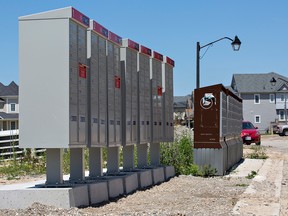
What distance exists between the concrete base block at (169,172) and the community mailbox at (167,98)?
867 millimetres

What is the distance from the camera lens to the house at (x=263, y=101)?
99.4 m

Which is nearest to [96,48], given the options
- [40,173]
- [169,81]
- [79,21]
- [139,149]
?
Answer: [79,21]

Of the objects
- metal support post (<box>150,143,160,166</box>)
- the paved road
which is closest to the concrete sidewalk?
the paved road

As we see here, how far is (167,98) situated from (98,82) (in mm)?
6464

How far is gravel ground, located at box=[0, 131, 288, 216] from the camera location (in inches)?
391

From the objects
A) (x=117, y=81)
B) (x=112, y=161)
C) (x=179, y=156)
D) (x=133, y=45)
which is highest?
(x=133, y=45)

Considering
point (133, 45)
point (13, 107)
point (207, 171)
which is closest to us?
point (133, 45)

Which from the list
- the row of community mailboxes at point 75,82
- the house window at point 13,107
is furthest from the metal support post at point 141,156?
the house window at point 13,107

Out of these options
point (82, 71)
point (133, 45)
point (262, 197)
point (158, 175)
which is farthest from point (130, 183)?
point (82, 71)

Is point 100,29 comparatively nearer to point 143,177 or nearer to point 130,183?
point 130,183

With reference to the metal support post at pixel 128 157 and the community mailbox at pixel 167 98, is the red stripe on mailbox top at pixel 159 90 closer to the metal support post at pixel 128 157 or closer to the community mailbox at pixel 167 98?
the community mailbox at pixel 167 98

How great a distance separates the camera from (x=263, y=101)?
330 ft

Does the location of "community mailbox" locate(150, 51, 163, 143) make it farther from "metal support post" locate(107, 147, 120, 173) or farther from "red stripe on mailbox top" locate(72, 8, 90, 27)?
"red stripe on mailbox top" locate(72, 8, 90, 27)

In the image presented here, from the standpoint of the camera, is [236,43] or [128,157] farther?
[236,43]
